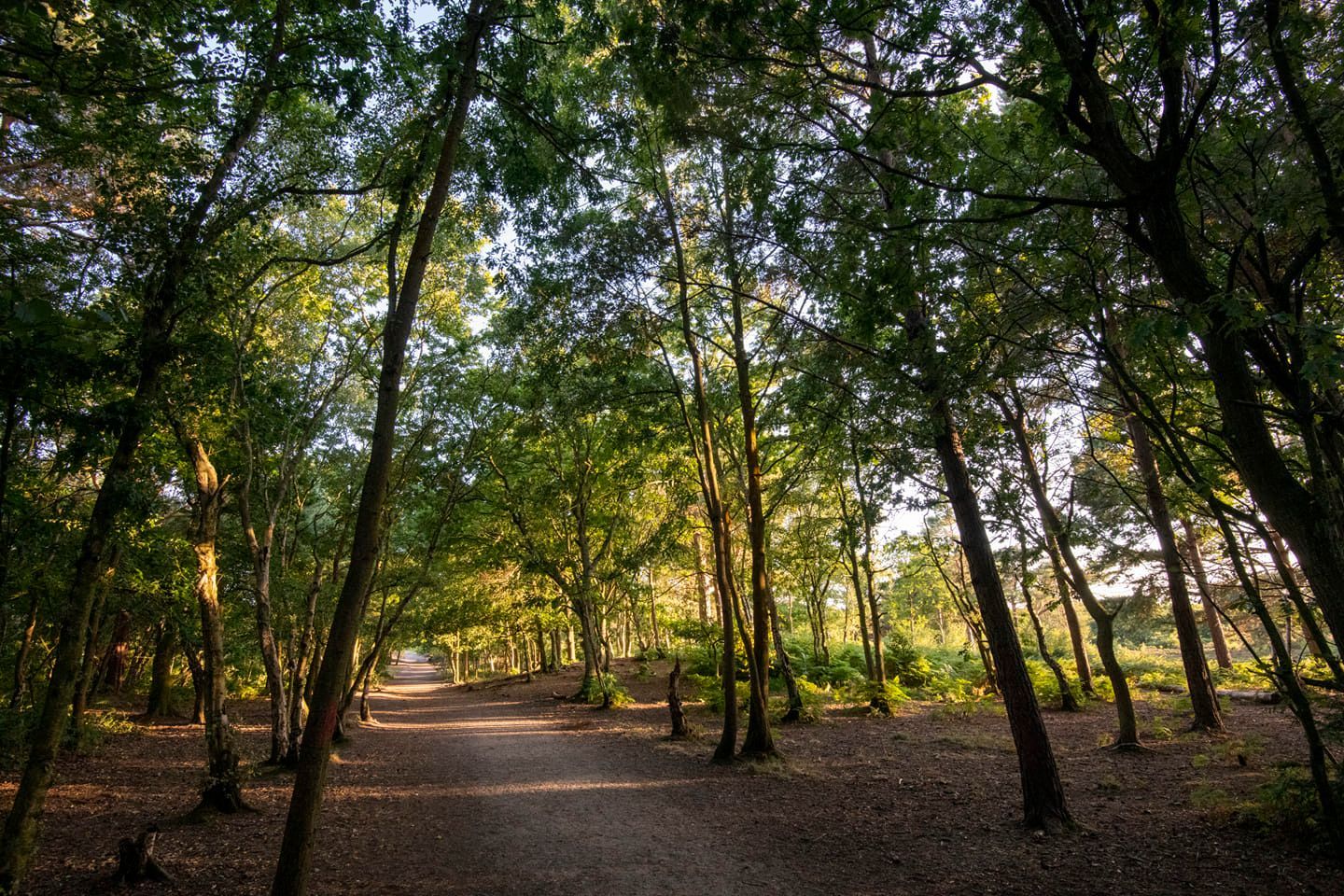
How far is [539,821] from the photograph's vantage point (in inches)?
303

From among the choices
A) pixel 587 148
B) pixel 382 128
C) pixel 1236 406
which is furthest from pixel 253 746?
pixel 1236 406

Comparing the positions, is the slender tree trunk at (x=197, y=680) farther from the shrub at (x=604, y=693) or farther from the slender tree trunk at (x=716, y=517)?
the slender tree trunk at (x=716, y=517)

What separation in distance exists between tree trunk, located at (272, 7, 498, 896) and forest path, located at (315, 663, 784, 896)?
240 centimetres

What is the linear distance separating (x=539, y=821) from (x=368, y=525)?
5319mm

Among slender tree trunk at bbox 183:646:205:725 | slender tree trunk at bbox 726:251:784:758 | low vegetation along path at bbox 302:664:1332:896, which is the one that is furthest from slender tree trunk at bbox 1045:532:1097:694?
slender tree trunk at bbox 183:646:205:725

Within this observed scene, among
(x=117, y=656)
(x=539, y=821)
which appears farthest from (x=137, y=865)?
(x=117, y=656)

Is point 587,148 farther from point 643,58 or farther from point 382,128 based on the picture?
point 382,128

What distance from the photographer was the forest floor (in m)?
5.53

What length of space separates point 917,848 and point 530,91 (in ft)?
30.6

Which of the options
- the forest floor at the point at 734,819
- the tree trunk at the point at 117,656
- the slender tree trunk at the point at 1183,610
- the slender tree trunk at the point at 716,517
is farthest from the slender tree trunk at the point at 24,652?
the slender tree trunk at the point at 1183,610

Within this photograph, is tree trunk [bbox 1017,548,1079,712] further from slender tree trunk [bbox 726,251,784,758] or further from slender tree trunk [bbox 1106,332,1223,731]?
slender tree trunk [bbox 726,251,784,758]

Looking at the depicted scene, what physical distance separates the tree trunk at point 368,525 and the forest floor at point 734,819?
238 cm

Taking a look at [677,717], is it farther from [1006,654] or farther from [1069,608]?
[1069,608]

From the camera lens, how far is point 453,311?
44.2ft
